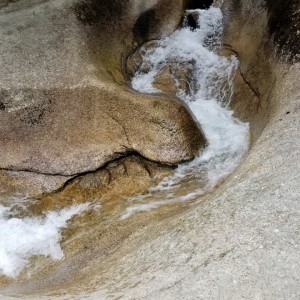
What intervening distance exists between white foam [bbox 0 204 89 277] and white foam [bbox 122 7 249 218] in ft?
3.39

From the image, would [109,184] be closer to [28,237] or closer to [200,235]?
[28,237]

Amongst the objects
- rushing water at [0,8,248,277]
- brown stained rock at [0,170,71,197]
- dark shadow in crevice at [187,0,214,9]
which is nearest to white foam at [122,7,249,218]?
rushing water at [0,8,248,277]

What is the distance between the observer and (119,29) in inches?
384

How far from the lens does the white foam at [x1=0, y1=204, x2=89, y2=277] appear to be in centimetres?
668

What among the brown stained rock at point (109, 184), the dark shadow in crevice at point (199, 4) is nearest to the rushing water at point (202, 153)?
the brown stained rock at point (109, 184)

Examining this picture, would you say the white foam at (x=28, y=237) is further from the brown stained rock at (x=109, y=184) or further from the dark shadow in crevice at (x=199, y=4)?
the dark shadow in crevice at (x=199, y=4)

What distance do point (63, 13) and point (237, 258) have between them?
6.03m

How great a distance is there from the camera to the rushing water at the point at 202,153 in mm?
7000

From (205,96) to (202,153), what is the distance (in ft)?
7.16

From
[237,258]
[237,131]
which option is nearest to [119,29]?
[237,131]

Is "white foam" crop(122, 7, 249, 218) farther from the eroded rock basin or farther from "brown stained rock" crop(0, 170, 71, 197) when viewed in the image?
"brown stained rock" crop(0, 170, 71, 197)

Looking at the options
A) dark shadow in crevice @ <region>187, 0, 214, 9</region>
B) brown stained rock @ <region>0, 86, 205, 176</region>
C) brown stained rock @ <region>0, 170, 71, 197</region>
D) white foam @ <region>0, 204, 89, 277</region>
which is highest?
dark shadow in crevice @ <region>187, 0, 214, 9</region>

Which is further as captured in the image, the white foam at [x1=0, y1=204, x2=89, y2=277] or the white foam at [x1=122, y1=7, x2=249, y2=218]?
the white foam at [x1=122, y1=7, x2=249, y2=218]

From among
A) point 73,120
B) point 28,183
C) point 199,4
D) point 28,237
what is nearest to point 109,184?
point 73,120
